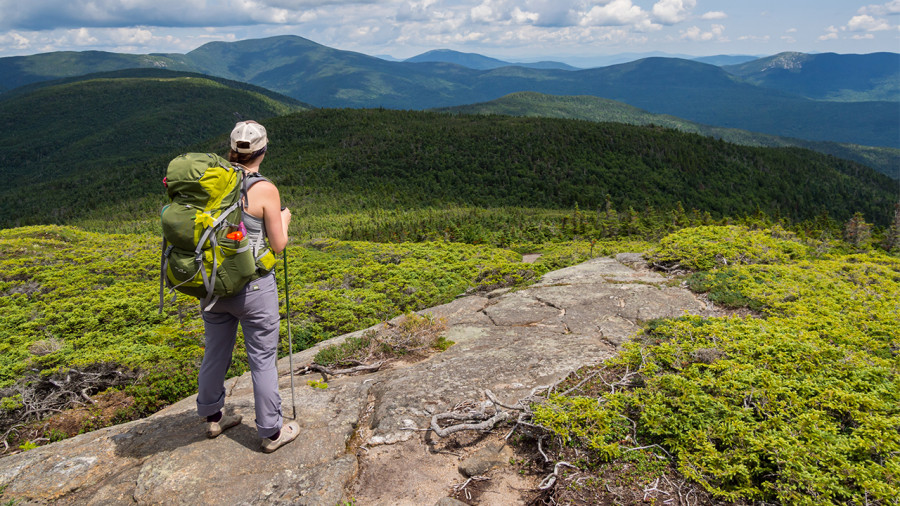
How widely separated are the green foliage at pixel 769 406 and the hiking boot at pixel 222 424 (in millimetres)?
3630

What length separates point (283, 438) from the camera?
4961 mm

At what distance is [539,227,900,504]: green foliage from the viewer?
3.92 metres

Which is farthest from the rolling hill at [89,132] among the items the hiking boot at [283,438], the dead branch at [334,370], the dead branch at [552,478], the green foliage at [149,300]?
the dead branch at [552,478]

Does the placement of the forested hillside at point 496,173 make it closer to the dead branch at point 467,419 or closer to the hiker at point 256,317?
the hiker at point 256,317

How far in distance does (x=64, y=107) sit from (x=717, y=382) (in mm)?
256278

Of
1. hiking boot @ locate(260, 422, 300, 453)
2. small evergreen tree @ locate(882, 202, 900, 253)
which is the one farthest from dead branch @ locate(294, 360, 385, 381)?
small evergreen tree @ locate(882, 202, 900, 253)

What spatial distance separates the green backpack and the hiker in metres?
0.17

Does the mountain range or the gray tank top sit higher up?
the gray tank top

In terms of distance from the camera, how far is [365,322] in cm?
1052

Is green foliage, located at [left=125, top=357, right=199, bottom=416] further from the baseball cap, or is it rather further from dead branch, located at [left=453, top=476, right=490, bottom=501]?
dead branch, located at [left=453, top=476, right=490, bottom=501]

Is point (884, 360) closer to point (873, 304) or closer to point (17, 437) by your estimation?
point (873, 304)

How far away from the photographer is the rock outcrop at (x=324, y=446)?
4.34 m

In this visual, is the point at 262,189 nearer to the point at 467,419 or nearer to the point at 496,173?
the point at 467,419

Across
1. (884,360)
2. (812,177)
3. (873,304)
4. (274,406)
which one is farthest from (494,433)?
(812,177)
